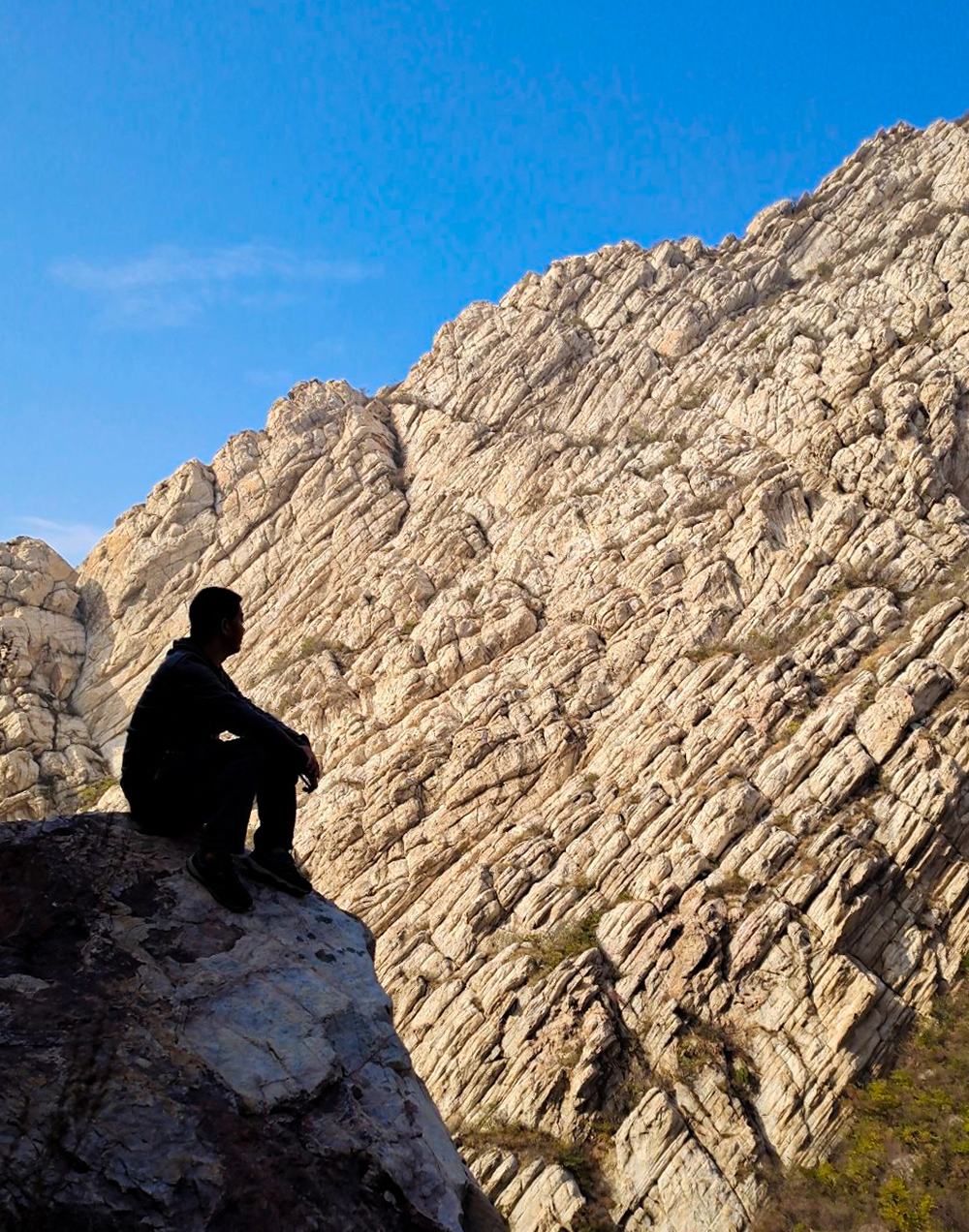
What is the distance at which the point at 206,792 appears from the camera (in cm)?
637

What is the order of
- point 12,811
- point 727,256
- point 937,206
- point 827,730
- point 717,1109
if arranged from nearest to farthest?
1. point 717,1109
2. point 827,730
3. point 12,811
4. point 937,206
5. point 727,256

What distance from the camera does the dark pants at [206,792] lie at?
20.2ft

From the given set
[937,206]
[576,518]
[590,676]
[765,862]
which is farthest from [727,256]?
[765,862]

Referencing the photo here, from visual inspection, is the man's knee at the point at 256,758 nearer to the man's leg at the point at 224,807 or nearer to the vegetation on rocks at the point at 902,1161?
the man's leg at the point at 224,807

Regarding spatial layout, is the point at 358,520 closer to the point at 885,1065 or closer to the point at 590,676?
the point at 590,676

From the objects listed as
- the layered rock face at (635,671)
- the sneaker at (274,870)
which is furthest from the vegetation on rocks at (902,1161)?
the sneaker at (274,870)

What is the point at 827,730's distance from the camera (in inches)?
1179

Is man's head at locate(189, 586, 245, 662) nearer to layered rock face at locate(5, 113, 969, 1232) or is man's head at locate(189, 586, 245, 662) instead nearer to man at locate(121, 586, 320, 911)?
man at locate(121, 586, 320, 911)

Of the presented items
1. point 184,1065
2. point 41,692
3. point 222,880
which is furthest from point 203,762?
point 41,692

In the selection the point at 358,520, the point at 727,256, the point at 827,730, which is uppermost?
the point at 727,256

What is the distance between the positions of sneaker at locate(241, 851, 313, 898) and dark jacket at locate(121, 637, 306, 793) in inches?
35.3

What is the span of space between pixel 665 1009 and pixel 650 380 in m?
34.1

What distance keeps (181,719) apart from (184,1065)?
2375 mm

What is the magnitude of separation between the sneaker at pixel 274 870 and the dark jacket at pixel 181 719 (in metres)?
0.90
